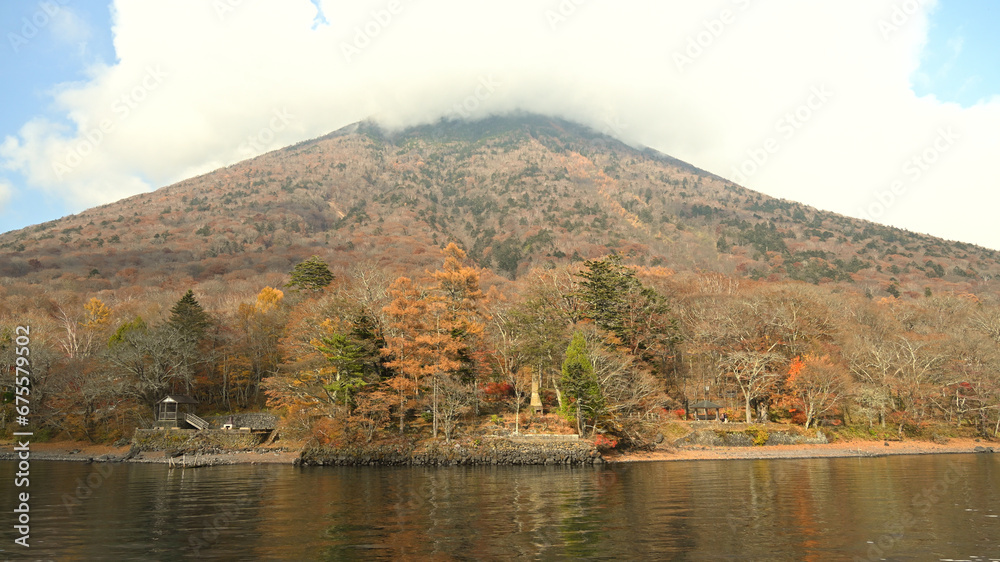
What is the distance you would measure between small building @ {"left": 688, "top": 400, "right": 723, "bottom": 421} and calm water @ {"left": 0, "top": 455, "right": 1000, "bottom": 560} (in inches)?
666

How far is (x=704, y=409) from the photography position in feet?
189

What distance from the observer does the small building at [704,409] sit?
53.1 metres

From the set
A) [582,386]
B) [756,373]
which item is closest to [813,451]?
[756,373]

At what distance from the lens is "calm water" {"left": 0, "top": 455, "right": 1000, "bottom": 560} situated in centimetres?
1545

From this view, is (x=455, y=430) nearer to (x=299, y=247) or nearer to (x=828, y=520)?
(x=828, y=520)

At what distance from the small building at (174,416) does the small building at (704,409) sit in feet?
164

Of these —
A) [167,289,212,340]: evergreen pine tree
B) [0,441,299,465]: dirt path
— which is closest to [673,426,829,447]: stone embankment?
[0,441,299,465]: dirt path

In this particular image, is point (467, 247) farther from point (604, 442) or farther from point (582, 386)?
point (604, 442)

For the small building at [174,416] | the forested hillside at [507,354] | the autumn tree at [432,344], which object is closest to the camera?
the autumn tree at [432,344]

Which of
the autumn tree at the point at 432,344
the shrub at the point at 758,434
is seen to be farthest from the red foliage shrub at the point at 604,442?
the shrub at the point at 758,434

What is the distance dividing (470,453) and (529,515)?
2304cm

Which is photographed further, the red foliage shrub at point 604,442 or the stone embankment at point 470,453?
the red foliage shrub at point 604,442

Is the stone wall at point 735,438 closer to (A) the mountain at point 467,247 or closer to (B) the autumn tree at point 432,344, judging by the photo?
(B) the autumn tree at point 432,344

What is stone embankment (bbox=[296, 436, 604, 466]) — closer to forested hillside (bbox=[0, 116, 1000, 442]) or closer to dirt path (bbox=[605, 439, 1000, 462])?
forested hillside (bbox=[0, 116, 1000, 442])
